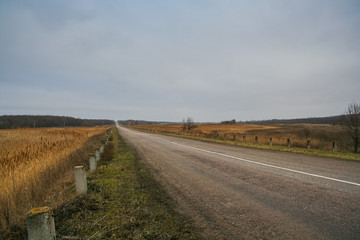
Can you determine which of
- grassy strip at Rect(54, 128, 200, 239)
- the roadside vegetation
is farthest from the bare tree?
grassy strip at Rect(54, 128, 200, 239)

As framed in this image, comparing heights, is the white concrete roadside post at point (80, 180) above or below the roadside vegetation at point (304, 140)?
above

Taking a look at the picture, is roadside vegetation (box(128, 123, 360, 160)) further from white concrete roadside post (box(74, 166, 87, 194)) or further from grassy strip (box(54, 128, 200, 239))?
white concrete roadside post (box(74, 166, 87, 194))

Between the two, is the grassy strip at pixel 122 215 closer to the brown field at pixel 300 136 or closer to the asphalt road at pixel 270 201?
the asphalt road at pixel 270 201

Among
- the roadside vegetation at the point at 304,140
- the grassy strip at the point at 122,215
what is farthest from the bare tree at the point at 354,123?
the grassy strip at the point at 122,215

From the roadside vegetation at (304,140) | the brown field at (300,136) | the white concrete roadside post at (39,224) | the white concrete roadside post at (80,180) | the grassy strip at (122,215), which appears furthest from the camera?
the brown field at (300,136)

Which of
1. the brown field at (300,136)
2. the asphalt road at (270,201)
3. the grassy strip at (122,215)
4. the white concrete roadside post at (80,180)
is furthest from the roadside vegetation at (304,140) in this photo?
the white concrete roadside post at (80,180)

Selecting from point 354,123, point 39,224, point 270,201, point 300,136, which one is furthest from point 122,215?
point 300,136

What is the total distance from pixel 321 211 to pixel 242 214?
149 centimetres

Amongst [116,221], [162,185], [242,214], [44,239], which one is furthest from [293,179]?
[44,239]

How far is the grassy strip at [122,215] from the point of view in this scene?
2.91 m

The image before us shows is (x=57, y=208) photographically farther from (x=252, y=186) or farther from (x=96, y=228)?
(x=252, y=186)

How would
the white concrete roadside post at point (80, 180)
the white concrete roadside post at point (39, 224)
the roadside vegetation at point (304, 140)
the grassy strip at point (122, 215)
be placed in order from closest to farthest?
the white concrete roadside post at point (39, 224) < the grassy strip at point (122, 215) < the white concrete roadside post at point (80, 180) < the roadside vegetation at point (304, 140)

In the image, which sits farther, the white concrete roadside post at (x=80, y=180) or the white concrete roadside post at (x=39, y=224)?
the white concrete roadside post at (x=80, y=180)

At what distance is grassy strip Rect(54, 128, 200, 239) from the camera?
9.55 feet
